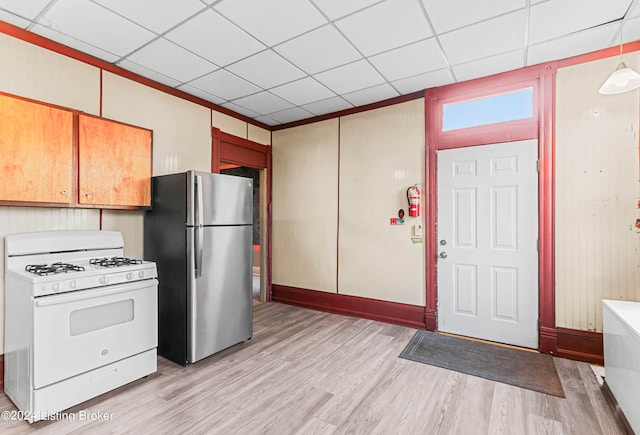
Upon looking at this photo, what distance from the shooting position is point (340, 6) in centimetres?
236

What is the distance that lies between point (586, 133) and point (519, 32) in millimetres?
1215

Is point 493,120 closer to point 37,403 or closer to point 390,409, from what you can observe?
point 390,409

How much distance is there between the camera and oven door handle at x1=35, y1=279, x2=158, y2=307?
213cm

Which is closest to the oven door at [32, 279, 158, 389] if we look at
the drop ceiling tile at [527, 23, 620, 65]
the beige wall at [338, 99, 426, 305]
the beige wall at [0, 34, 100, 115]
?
the beige wall at [0, 34, 100, 115]

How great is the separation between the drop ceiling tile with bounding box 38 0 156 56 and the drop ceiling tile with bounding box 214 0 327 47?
2.69ft

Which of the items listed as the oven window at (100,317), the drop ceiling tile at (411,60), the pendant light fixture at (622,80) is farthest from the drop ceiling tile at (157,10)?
the pendant light fixture at (622,80)

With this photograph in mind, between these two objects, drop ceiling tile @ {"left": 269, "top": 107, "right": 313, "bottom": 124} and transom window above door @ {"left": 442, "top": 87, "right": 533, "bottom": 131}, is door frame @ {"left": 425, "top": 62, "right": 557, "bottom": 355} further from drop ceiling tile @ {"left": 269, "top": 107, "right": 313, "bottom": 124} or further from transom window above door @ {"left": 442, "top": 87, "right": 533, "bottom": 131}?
drop ceiling tile @ {"left": 269, "top": 107, "right": 313, "bottom": 124}

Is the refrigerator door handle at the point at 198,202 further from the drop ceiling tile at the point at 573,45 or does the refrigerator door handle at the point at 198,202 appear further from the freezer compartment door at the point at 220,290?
the drop ceiling tile at the point at 573,45

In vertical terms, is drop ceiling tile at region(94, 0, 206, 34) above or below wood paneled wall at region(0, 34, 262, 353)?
above

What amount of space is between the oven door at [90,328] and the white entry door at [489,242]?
10.3ft

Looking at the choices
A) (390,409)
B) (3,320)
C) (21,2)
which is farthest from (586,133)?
(3,320)

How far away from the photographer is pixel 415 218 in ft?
13.0

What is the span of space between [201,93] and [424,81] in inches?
105

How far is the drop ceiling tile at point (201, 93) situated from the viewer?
12.4ft
